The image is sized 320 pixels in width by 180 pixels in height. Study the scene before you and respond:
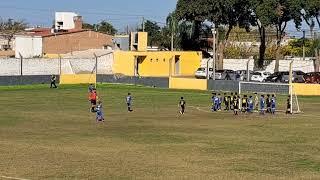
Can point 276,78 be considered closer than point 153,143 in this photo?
No

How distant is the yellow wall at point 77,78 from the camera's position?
79.1 m

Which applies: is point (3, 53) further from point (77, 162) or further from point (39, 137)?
point (77, 162)

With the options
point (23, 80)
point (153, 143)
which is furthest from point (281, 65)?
point (153, 143)

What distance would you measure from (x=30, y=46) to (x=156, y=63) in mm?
19211

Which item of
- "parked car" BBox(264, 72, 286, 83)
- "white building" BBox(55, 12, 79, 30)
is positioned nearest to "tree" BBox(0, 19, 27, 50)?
"white building" BBox(55, 12, 79, 30)

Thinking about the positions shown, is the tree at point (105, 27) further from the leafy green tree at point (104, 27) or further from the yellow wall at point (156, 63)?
the yellow wall at point (156, 63)

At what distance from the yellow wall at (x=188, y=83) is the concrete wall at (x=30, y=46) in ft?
106

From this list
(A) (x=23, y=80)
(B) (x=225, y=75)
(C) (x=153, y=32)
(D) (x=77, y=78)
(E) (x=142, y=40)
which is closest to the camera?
(A) (x=23, y=80)

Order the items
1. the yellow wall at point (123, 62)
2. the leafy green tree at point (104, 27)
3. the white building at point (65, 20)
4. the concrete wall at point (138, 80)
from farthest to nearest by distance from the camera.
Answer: the leafy green tree at point (104, 27)
the white building at point (65, 20)
the yellow wall at point (123, 62)
the concrete wall at point (138, 80)

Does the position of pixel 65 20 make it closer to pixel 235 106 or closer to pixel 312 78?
pixel 312 78

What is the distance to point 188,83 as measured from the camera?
245 ft

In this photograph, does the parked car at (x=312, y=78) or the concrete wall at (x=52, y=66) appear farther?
the concrete wall at (x=52, y=66)

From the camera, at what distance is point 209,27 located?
4503 inches

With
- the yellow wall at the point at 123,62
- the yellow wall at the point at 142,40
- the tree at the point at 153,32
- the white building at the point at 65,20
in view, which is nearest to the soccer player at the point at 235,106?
the yellow wall at the point at 123,62
